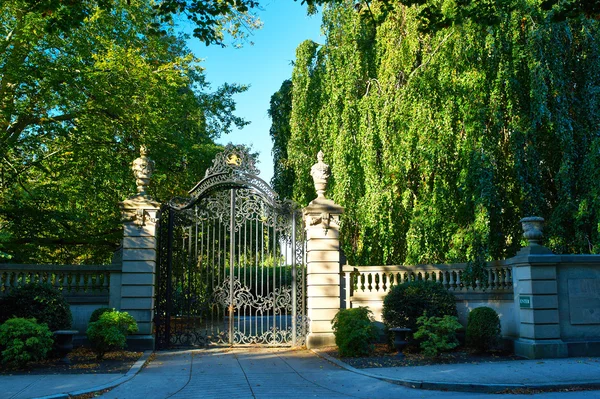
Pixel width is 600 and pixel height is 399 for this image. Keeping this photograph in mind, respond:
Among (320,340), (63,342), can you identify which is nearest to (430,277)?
(320,340)

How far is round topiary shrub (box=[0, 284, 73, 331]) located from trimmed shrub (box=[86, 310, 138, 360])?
606 mm

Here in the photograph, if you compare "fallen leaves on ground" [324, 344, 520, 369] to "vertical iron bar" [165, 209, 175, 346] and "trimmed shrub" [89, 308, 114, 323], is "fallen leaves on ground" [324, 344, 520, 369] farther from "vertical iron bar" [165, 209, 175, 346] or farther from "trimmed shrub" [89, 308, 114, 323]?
"trimmed shrub" [89, 308, 114, 323]

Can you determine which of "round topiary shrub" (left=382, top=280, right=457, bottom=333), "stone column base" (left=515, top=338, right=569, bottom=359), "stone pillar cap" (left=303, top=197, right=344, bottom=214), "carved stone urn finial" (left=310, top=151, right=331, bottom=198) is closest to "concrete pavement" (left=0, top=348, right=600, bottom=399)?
"stone column base" (left=515, top=338, right=569, bottom=359)

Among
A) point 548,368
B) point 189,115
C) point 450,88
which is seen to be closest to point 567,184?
point 450,88

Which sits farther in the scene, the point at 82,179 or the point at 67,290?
the point at 82,179

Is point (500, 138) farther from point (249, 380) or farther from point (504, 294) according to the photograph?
point (249, 380)

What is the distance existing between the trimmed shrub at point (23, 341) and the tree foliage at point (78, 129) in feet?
14.4

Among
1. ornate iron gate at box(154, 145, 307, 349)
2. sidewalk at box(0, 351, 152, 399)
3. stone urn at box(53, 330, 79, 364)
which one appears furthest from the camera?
A: ornate iron gate at box(154, 145, 307, 349)

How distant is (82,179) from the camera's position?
16.1 m

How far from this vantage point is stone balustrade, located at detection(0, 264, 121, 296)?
1172 cm

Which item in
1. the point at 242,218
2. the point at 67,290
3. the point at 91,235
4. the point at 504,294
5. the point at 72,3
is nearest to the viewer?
the point at 72,3

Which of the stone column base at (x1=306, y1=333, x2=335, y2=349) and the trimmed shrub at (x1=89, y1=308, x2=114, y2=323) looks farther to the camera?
the stone column base at (x1=306, y1=333, x2=335, y2=349)

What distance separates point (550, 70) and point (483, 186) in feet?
10.1

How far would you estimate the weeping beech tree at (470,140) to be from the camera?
12.5 m
